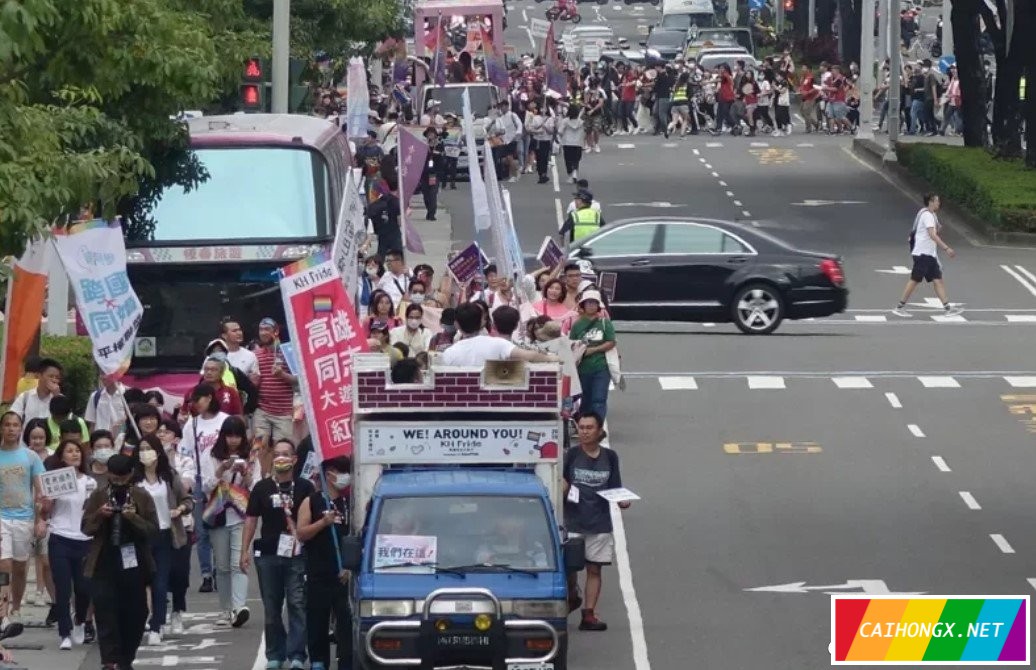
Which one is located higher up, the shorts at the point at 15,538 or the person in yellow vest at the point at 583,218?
the person in yellow vest at the point at 583,218

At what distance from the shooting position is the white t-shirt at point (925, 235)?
34281 millimetres

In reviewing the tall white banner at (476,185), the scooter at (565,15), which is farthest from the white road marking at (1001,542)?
the scooter at (565,15)

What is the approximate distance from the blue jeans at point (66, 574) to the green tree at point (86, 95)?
2382mm

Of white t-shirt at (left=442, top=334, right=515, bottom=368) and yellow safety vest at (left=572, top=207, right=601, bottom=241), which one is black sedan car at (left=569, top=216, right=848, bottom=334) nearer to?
yellow safety vest at (left=572, top=207, right=601, bottom=241)

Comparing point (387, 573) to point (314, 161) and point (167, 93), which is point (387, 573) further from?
point (314, 161)

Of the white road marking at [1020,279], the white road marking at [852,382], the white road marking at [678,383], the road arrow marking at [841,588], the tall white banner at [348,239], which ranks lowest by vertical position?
the white road marking at [1020,279]

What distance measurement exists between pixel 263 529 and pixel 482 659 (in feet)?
8.52

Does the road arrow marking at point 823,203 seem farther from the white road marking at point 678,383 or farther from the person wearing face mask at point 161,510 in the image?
the person wearing face mask at point 161,510

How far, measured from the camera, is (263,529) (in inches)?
647

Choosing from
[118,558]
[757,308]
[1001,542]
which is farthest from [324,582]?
[757,308]

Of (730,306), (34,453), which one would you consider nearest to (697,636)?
(34,453)

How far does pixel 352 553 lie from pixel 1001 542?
749cm

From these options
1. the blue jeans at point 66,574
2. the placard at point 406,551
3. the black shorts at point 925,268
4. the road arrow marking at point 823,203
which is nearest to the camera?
the placard at point 406,551

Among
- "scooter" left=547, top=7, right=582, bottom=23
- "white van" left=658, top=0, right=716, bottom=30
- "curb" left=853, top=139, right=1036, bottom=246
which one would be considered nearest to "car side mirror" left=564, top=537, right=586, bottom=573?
"curb" left=853, top=139, right=1036, bottom=246
